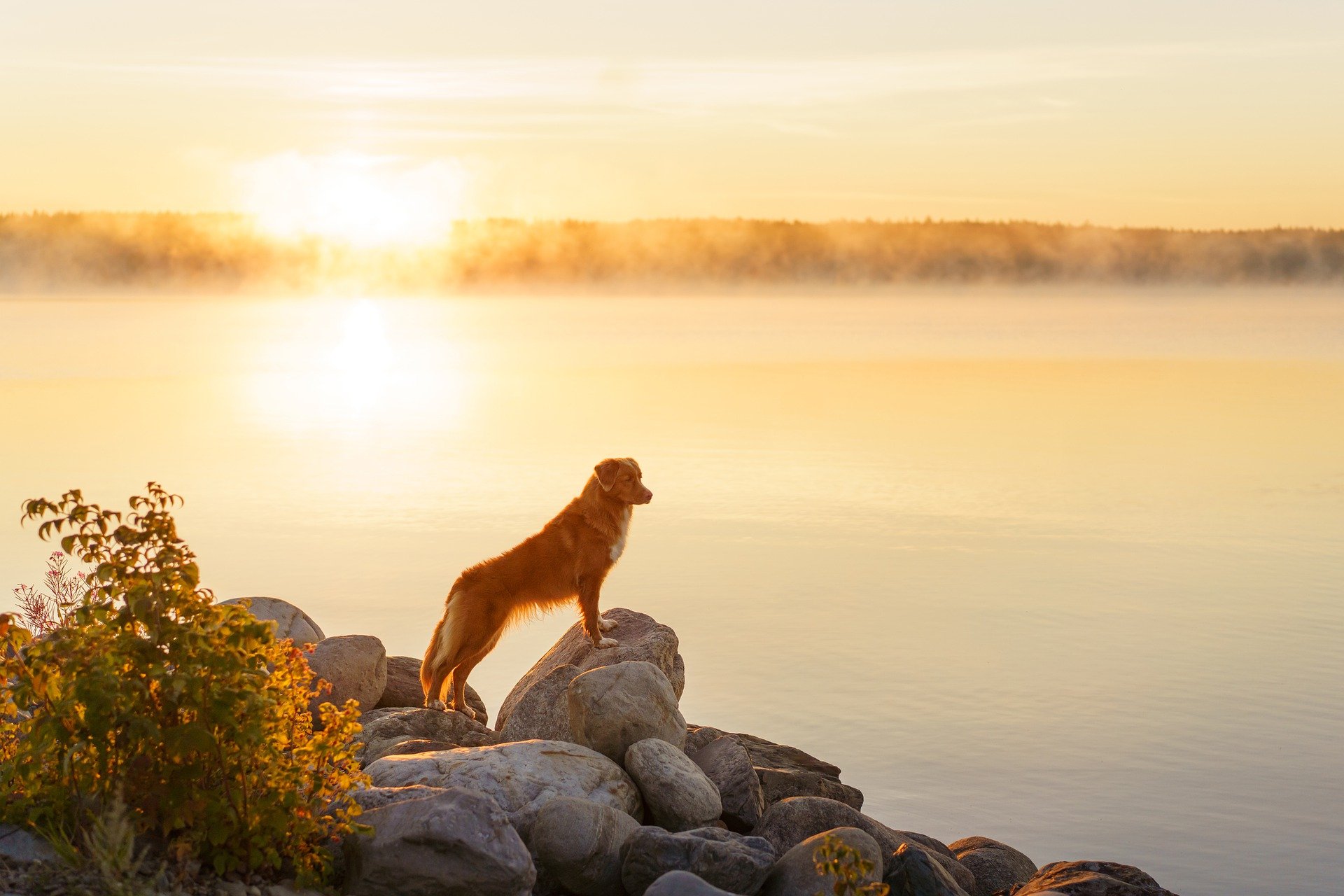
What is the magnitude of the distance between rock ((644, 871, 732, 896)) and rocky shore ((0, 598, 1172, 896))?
0.03 feet

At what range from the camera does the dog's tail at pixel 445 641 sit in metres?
10.4

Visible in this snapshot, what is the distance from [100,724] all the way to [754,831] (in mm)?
4368

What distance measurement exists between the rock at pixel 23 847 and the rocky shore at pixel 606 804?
0.05 metres

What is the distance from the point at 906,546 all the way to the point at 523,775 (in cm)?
1230

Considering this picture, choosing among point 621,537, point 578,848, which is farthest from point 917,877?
point 621,537

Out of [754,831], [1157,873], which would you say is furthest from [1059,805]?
[754,831]

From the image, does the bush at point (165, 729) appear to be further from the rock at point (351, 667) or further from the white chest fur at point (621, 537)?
the white chest fur at point (621, 537)

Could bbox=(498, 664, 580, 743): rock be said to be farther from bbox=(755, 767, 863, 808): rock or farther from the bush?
the bush

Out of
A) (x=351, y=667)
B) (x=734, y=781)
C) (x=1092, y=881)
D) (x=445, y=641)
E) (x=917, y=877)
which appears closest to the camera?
(x=917, y=877)

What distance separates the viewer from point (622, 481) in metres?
10.7

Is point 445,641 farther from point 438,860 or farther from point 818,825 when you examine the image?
point 438,860

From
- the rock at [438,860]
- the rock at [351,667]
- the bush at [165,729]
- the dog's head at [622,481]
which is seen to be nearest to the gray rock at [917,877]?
the rock at [438,860]

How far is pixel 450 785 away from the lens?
26.6ft

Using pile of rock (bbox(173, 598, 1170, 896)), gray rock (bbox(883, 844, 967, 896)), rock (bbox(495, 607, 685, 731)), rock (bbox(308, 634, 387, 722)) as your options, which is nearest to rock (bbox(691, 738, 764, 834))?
pile of rock (bbox(173, 598, 1170, 896))
